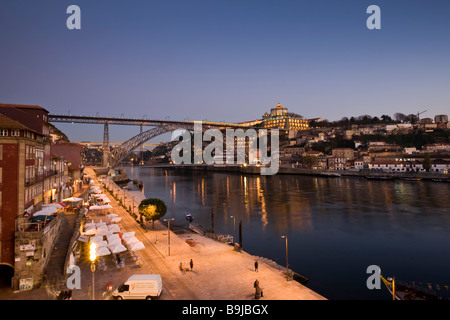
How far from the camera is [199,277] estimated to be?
420 inches

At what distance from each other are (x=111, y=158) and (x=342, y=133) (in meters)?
A: 76.6

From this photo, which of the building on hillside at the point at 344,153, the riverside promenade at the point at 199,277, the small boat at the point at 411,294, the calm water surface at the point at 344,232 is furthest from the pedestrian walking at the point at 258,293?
the building on hillside at the point at 344,153

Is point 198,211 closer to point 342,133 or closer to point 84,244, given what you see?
point 84,244

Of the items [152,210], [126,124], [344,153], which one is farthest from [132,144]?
[344,153]

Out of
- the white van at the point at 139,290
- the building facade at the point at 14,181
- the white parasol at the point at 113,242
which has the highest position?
the building facade at the point at 14,181

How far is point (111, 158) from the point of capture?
62156 mm

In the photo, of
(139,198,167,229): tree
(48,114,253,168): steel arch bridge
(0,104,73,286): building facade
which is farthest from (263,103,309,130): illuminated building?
(0,104,73,286): building facade

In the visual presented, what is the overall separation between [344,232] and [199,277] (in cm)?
1508

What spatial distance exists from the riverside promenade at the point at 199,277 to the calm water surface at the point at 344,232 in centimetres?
347

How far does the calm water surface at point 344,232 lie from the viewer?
14.3 m

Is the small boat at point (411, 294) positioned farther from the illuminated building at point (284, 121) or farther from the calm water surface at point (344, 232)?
the illuminated building at point (284, 121)

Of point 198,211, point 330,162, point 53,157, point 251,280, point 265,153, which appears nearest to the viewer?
point 251,280

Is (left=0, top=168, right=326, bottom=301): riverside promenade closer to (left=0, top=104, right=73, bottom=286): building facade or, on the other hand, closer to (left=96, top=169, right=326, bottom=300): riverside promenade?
(left=96, top=169, right=326, bottom=300): riverside promenade
